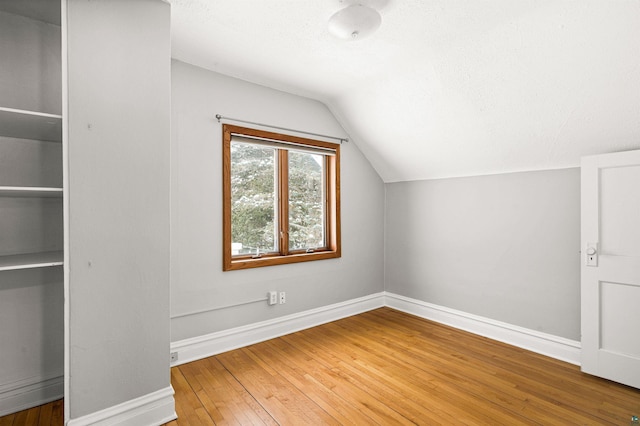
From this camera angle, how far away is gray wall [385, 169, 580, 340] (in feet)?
9.09

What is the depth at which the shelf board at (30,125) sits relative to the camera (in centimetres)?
162

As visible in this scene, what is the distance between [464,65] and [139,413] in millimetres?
3172

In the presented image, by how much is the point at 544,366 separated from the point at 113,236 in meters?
3.25

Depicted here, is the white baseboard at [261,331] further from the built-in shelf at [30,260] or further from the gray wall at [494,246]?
the built-in shelf at [30,260]

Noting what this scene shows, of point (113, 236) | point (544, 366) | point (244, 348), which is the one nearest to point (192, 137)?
point (113, 236)

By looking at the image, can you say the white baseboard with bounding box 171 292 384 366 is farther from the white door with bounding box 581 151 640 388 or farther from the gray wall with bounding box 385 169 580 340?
the white door with bounding box 581 151 640 388

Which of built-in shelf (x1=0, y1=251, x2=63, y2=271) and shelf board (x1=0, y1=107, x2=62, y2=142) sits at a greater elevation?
shelf board (x1=0, y1=107, x2=62, y2=142)

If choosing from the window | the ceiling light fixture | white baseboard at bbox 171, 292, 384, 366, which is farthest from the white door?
the window

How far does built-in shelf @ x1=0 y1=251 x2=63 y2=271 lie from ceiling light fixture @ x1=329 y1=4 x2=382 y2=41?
2.11 m

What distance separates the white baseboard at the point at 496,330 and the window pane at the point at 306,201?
1316 millimetres

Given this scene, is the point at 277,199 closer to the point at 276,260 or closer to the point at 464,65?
the point at 276,260

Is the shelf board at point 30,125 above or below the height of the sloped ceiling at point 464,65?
below

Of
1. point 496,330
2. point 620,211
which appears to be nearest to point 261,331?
point 496,330

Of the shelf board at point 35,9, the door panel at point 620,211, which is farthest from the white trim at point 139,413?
the door panel at point 620,211
